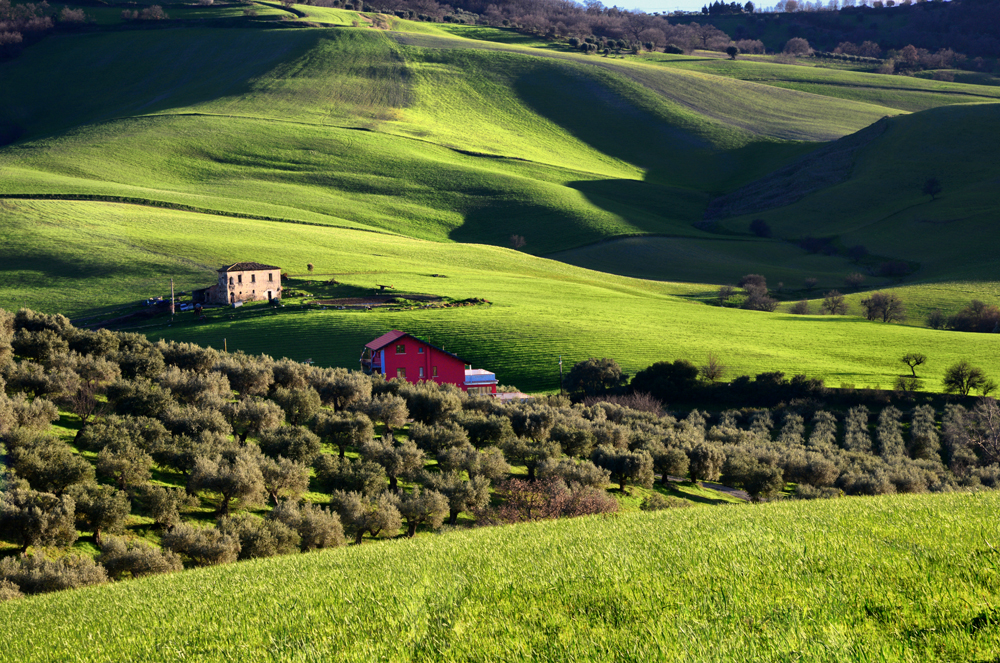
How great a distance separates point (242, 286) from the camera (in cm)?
9144

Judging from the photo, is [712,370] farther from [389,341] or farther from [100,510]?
[100,510]

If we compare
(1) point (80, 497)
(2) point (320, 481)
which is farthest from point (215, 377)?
(1) point (80, 497)

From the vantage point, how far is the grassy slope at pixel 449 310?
75.3 meters

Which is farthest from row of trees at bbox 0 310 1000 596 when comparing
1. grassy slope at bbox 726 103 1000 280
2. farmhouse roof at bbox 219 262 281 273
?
grassy slope at bbox 726 103 1000 280

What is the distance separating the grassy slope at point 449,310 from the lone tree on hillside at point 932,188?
225 ft

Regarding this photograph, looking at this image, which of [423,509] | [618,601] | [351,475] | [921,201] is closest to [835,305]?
[921,201]

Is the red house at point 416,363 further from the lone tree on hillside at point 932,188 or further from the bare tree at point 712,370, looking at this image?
the lone tree on hillside at point 932,188

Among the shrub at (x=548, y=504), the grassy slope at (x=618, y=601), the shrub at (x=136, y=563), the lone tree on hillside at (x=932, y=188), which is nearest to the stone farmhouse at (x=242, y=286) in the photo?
the shrub at (x=548, y=504)

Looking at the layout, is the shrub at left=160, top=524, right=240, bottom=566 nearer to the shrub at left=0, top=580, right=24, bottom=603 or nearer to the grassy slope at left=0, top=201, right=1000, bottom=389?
the shrub at left=0, top=580, right=24, bottom=603

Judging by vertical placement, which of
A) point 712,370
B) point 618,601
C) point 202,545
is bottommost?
point 712,370

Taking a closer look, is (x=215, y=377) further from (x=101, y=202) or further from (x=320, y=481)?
(x=101, y=202)

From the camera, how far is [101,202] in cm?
12419

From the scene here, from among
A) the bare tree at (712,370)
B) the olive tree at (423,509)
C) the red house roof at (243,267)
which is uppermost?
the olive tree at (423,509)

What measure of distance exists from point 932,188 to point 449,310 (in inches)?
4613
